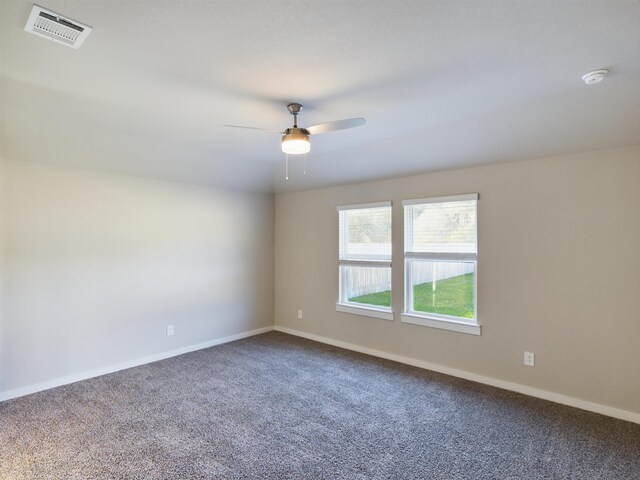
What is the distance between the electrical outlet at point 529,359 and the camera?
3.43 meters

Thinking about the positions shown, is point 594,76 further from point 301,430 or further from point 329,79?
point 301,430

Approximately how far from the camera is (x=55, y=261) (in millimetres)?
3670

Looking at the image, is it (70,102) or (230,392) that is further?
(230,392)

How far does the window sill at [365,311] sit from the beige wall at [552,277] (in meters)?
0.14

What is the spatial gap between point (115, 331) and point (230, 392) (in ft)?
5.56

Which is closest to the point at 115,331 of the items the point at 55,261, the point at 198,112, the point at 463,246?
the point at 55,261

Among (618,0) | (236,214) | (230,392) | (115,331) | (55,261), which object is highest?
(618,0)

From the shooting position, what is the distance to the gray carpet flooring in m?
2.33

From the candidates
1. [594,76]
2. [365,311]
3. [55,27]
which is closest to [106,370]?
[365,311]

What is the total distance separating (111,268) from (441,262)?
3915 mm

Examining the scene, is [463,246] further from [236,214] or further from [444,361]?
[236,214]

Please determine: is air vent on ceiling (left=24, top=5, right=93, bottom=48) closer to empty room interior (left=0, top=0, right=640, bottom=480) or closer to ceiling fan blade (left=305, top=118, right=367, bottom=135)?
empty room interior (left=0, top=0, right=640, bottom=480)

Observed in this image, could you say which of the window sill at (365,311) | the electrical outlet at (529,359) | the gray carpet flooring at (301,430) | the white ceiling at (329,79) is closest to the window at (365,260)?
the window sill at (365,311)

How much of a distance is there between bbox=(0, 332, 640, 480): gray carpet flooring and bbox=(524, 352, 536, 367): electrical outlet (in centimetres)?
32
